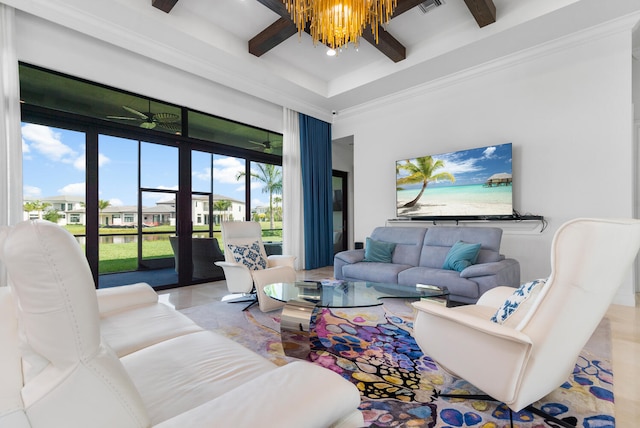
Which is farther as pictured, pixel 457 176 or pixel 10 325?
pixel 457 176

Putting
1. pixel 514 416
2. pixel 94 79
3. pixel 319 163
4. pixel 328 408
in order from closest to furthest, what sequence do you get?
pixel 328 408 → pixel 514 416 → pixel 94 79 → pixel 319 163

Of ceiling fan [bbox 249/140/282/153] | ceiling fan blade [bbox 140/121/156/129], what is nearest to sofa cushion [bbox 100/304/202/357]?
ceiling fan blade [bbox 140/121/156/129]

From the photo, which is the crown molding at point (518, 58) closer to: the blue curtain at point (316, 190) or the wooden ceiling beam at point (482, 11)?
the wooden ceiling beam at point (482, 11)

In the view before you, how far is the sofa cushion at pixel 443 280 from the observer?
3.12m

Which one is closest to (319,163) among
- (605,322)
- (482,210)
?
(482,210)

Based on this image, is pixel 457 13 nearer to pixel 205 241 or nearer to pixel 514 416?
pixel 514 416

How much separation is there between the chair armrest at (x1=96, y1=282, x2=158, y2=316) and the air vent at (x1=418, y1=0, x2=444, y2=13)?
3860mm

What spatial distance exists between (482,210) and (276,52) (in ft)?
11.8

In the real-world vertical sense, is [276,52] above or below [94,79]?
above

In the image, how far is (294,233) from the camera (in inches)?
221

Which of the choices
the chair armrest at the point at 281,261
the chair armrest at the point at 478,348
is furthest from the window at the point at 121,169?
the chair armrest at the point at 478,348

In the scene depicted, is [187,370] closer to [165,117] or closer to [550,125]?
[165,117]

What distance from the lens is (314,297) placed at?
7.76 ft

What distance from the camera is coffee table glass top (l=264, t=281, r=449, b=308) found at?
87.7 inches
